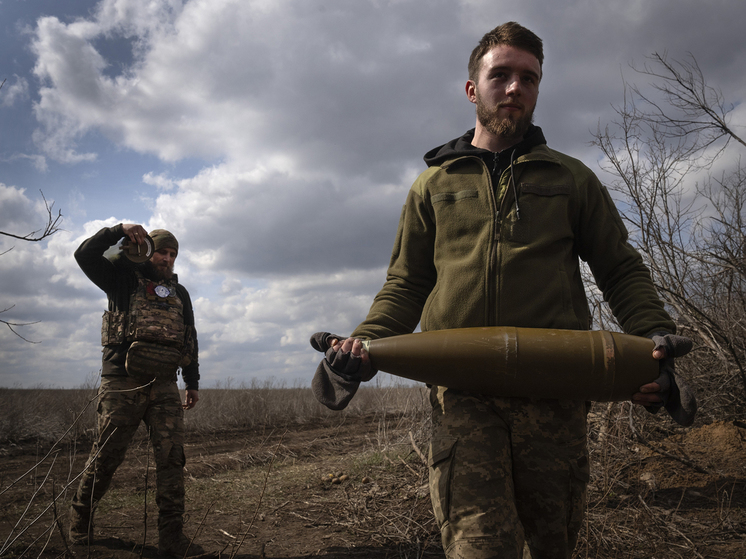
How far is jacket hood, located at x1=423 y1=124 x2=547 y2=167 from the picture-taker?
8.06ft

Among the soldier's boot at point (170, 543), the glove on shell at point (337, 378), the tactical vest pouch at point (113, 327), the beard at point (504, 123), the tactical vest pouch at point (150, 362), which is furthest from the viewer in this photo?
the tactical vest pouch at point (113, 327)

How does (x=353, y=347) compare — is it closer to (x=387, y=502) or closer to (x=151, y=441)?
(x=151, y=441)

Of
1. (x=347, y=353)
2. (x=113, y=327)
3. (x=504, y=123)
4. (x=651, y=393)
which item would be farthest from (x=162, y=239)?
(x=651, y=393)

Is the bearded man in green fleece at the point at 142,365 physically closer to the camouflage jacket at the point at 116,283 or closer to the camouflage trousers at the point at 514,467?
the camouflage jacket at the point at 116,283

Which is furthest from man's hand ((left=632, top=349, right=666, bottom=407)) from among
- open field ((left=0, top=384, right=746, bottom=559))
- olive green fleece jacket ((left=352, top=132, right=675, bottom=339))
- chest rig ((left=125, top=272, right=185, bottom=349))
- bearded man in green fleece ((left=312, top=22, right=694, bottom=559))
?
chest rig ((left=125, top=272, right=185, bottom=349))

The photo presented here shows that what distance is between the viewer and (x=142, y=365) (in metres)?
4.41

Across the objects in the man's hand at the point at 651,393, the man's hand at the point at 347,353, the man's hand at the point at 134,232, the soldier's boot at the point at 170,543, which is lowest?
the soldier's boot at the point at 170,543

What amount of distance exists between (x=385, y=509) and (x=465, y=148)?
3.79m

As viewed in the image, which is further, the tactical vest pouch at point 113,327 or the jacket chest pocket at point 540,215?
the tactical vest pouch at point 113,327

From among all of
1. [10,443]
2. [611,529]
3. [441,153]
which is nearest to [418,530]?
[611,529]

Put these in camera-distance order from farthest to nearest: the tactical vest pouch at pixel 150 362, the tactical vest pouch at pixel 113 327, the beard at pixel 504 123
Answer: the tactical vest pouch at pixel 113 327 → the tactical vest pouch at pixel 150 362 → the beard at pixel 504 123

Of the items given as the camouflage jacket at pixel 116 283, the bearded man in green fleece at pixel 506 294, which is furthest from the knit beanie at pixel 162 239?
the bearded man in green fleece at pixel 506 294

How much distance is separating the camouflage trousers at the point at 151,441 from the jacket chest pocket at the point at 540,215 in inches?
130

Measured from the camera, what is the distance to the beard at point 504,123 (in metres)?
2.41
